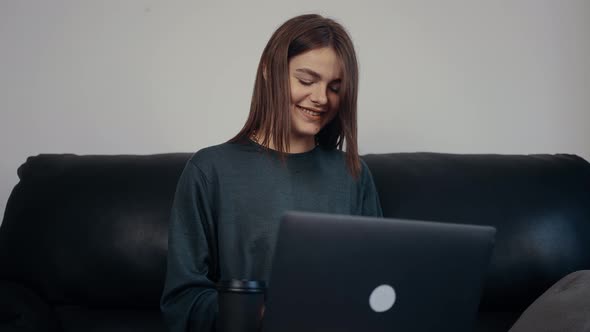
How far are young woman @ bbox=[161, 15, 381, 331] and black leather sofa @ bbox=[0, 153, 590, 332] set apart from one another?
0.85 feet

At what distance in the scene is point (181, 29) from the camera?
203 centimetres

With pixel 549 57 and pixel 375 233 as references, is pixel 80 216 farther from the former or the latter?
pixel 549 57

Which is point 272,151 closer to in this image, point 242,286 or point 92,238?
point 92,238

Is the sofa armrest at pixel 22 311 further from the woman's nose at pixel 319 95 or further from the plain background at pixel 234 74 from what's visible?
the woman's nose at pixel 319 95

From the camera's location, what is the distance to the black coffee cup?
85 cm

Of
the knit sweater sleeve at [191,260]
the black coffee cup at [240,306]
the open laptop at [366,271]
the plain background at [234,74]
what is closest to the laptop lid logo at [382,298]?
the open laptop at [366,271]

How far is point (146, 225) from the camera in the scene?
162cm

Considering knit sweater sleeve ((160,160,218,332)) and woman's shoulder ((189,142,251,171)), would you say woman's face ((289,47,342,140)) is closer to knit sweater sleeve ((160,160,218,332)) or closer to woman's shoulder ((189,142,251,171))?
woman's shoulder ((189,142,251,171))

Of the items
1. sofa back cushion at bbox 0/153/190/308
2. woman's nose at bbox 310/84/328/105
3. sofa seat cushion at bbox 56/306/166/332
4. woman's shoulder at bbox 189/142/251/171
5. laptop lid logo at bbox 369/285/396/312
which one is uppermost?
woman's nose at bbox 310/84/328/105

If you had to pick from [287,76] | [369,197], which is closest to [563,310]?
[369,197]

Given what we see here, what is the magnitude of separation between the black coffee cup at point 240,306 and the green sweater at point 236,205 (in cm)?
42

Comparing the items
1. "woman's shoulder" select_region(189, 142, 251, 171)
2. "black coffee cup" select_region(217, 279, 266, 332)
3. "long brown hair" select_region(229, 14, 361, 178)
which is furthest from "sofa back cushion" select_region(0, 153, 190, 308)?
"black coffee cup" select_region(217, 279, 266, 332)

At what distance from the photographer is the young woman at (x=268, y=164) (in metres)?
1.39

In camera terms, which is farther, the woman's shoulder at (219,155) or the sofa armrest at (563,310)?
the woman's shoulder at (219,155)
